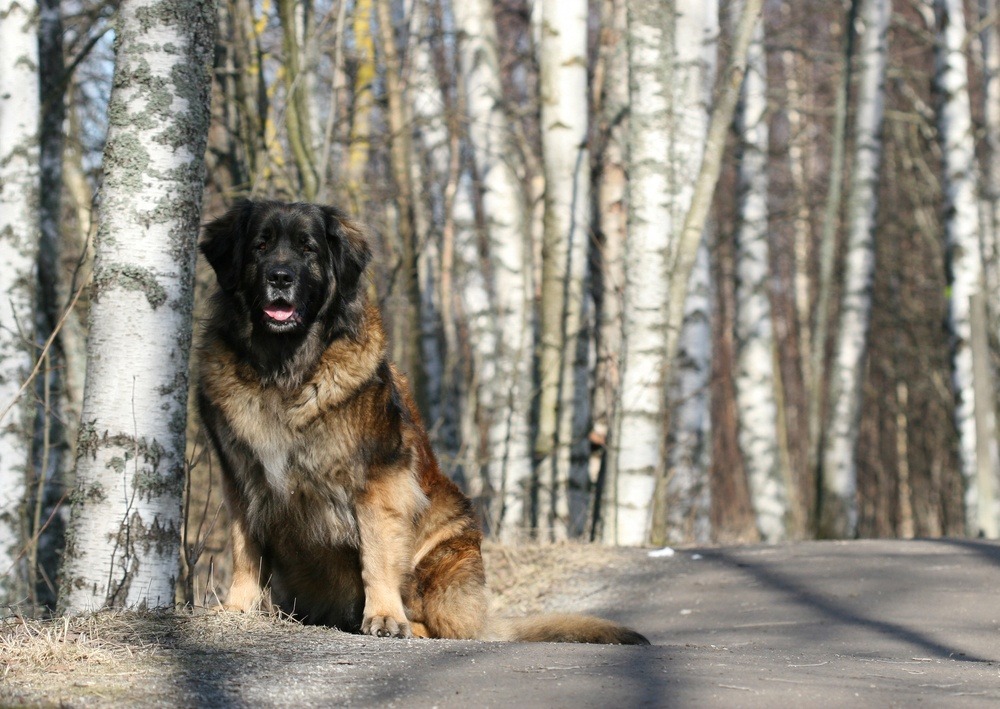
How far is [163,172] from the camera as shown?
478 cm

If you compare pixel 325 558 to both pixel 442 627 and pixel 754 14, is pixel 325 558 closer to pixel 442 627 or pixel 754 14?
pixel 442 627

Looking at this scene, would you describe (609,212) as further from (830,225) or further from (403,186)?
(830,225)

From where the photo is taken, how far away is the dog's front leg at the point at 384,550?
4656 mm

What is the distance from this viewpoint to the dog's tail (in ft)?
15.5

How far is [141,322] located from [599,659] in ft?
7.51

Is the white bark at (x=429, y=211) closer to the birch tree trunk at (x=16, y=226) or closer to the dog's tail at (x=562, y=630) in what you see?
the birch tree trunk at (x=16, y=226)

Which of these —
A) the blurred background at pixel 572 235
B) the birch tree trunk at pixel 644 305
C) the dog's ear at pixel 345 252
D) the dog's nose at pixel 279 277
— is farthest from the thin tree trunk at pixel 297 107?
the dog's nose at pixel 279 277

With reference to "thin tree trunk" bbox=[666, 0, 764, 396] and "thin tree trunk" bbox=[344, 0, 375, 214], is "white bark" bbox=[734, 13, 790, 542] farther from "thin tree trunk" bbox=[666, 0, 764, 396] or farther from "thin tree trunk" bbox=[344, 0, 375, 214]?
"thin tree trunk" bbox=[666, 0, 764, 396]

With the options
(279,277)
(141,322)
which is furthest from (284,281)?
(141,322)

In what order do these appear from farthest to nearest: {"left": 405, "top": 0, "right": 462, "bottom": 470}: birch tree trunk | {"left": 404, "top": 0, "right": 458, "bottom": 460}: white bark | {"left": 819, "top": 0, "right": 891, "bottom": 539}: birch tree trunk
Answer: {"left": 404, "top": 0, "right": 458, "bottom": 460}: white bark → {"left": 405, "top": 0, "right": 462, "bottom": 470}: birch tree trunk → {"left": 819, "top": 0, "right": 891, "bottom": 539}: birch tree trunk

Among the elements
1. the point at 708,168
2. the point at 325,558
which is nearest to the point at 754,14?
the point at 708,168

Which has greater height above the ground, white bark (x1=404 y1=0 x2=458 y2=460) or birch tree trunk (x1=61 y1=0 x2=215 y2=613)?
white bark (x1=404 y1=0 x2=458 y2=460)

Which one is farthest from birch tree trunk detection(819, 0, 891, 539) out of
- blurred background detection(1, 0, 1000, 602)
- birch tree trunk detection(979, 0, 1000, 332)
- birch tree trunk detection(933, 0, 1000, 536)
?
birch tree trunk detection(979, 0, 1000, 332)

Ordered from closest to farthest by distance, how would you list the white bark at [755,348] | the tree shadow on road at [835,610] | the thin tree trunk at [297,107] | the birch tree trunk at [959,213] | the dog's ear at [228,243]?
the dog's ear at [228,243] < the tree shadow on road at [835,610] < the thin tree trunk at [297,107] < the birch tree trunk at [959,213] < the white bark at [755,348]
